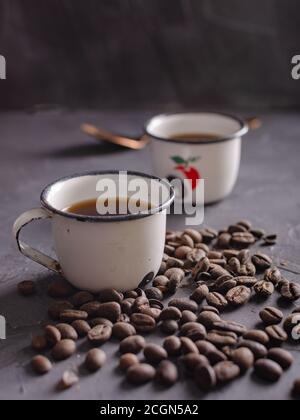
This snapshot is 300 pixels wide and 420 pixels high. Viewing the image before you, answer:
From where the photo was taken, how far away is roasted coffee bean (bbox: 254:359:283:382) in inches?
32.4

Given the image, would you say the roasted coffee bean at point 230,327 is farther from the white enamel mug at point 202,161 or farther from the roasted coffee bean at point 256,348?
the white enamel mug at point 202,161

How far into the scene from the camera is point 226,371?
821 millimetres

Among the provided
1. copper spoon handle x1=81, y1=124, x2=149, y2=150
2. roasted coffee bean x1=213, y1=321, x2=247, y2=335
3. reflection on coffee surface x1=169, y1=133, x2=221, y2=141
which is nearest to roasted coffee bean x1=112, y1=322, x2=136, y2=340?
roasted coffee bean x1=213, y1=321, x2=247, y2=335

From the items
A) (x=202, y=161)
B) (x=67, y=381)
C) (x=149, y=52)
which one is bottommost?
(x=67, y=381)

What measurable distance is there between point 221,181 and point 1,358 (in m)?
0.63

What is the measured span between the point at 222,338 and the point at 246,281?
0.56 feet

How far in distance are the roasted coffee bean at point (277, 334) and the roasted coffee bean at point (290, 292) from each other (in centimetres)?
9

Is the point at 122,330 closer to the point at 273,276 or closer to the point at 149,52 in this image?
the point at 273,276

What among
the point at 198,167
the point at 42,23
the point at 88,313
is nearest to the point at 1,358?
the point at 88,313

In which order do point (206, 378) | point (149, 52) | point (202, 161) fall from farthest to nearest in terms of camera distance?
1. point (149, 52)
2. point (202, 161)
3. point (206, 378)

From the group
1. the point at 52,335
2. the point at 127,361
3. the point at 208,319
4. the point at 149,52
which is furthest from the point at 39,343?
the point at 149,52

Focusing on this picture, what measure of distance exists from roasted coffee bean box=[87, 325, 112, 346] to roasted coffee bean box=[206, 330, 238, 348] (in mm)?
129

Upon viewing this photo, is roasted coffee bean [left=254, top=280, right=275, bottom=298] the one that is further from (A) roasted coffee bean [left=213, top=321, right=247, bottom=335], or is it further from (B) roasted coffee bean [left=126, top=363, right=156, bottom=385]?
(B) roasted coffee bean [left=126, top=363, right=156, bottom=385]

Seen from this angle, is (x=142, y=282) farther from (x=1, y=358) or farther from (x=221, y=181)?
(x=221, y=181)
